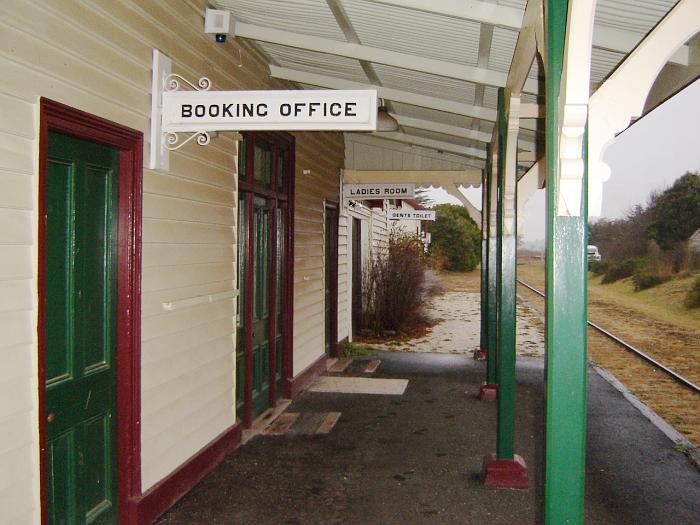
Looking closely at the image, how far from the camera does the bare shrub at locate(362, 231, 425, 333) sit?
45.7 feet

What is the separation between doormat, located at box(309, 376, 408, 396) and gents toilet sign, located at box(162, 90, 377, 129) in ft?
16.5

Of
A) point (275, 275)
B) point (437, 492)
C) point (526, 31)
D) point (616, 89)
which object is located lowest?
point (437, 492)

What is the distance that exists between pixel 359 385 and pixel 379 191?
294 cm

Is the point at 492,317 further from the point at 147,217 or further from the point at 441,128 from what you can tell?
the point at 147,217

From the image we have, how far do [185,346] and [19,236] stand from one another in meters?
1.99

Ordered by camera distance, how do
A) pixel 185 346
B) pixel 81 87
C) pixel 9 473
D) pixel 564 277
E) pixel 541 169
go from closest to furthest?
pixel 564 277 → pixel 9 473 → pixel 81 87 → pixel 185 346 → pixel 541 169

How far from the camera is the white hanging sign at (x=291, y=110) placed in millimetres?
3516

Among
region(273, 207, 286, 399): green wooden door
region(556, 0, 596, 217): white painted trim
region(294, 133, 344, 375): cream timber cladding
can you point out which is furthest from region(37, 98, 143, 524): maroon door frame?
region(294, 133, 344, 375): cream timber cladding

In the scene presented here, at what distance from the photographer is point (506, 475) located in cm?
500

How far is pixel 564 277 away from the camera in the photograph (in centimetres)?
237

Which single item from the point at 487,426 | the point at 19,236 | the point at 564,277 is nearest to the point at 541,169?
the point at 487,426

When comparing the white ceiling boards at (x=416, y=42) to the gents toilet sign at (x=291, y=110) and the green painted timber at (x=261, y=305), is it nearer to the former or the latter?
the gents toilet sign at (x=291, y=110)

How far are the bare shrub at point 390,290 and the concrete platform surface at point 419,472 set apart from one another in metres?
6.10

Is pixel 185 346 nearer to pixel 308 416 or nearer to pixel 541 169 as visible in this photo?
pixel 308 416
